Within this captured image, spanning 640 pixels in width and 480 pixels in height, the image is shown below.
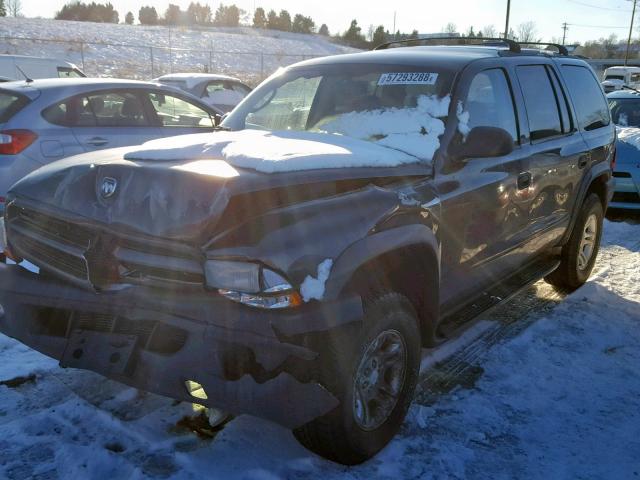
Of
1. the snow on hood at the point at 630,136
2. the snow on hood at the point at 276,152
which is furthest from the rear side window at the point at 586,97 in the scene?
the snow on hood at the point at 630,136

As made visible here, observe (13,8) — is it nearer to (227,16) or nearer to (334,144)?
(227,16)

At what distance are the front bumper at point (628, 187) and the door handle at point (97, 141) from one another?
6630 millimetres

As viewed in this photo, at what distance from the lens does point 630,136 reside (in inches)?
355

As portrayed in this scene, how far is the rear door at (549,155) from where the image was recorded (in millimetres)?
4293

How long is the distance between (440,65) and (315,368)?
7.36 ft

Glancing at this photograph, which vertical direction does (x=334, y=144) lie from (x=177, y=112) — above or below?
above

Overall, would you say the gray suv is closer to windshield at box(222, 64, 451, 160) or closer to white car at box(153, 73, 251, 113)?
windshield at box(222, 64, 451, 160)

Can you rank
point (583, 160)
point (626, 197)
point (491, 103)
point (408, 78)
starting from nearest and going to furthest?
1. point (408, 78)
2. point (491, 103)
3. point (583, 160)
4. point (626, 197)

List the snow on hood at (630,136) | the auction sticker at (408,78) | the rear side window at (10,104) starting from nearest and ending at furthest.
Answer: the auction sticker at (408,78), the rear side window at (10,104), the snow on hood at (630,136)

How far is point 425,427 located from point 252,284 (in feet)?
4.70

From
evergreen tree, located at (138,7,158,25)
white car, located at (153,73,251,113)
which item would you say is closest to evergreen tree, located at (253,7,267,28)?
evergreen tree, located at (138,7,158,25)

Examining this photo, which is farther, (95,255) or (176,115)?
(176,115)

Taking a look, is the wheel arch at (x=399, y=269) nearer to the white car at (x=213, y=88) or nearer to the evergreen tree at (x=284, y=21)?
the white car at (x=213, y=88)

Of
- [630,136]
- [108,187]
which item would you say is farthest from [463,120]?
[630,136]
